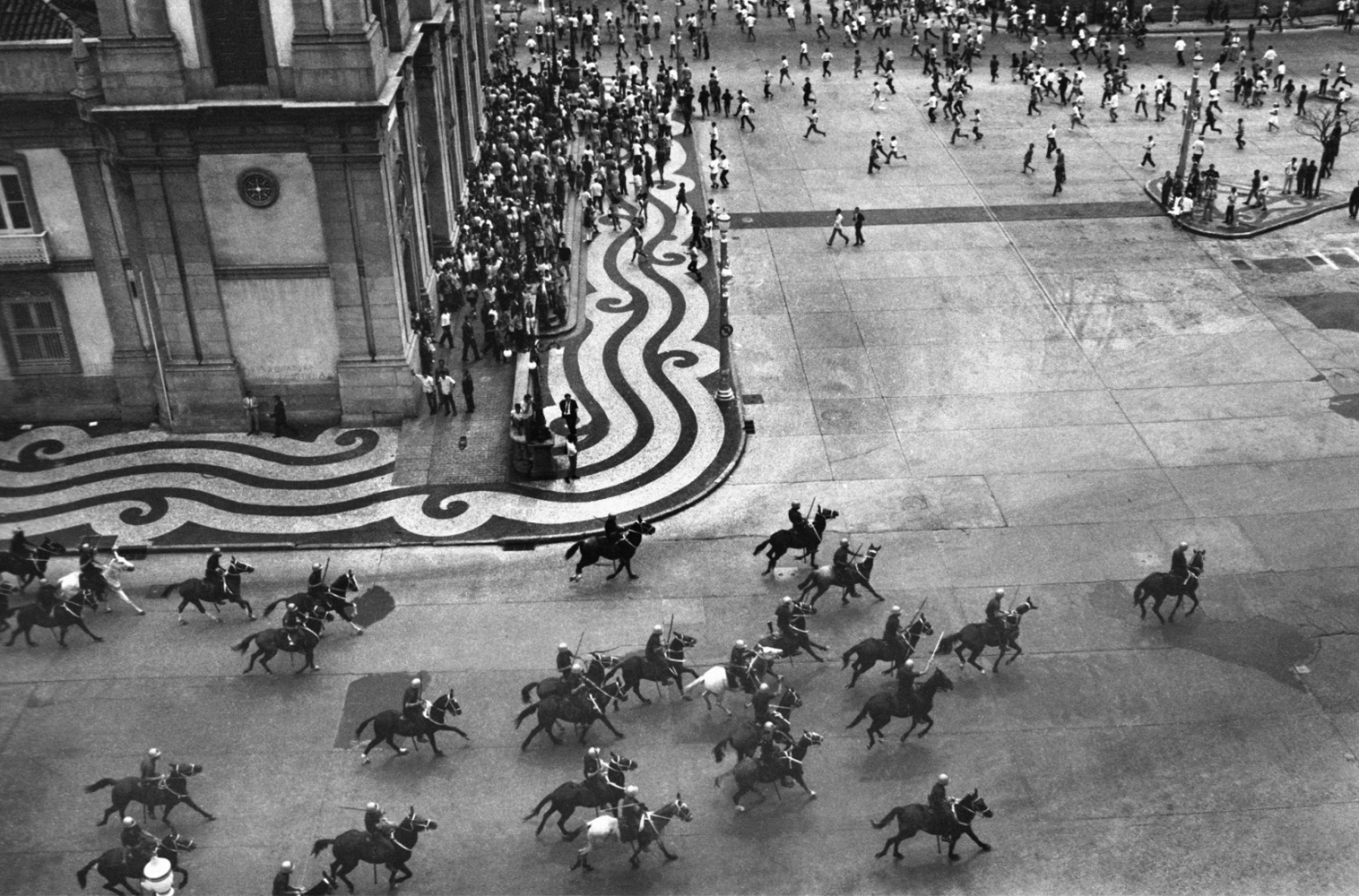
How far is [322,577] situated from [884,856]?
15.5 metres

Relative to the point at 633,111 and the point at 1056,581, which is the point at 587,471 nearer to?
the point at 1056,581

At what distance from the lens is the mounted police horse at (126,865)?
79.5ft

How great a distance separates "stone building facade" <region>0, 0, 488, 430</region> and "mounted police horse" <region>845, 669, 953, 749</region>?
19434 mm

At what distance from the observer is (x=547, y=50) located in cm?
8200

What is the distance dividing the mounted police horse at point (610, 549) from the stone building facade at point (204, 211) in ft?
33.9

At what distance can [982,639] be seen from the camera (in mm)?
30156

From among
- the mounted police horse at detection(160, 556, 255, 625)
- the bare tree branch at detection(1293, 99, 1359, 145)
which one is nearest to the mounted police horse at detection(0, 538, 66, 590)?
the mounted police horse at detection(160, 556, 255, 625)

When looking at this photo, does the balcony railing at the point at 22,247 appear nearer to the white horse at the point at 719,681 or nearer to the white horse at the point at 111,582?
the white horse at the point at 111,582

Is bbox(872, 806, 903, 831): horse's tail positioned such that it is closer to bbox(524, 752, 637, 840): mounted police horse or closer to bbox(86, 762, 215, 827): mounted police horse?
bbox(524, 752, 637, 840): mounted police horse

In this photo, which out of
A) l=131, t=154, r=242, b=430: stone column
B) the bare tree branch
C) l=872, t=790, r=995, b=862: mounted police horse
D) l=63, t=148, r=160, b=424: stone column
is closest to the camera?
l=872, t=790, r=995, b=862: mounted police horse

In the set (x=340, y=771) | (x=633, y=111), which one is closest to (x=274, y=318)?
(x=340, y=771)

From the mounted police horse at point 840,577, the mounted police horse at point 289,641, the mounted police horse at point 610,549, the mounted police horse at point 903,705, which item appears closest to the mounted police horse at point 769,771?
the mounted police horse at point 903,705

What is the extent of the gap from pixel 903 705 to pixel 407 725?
392 inches

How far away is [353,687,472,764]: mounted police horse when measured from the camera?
27688 mm
